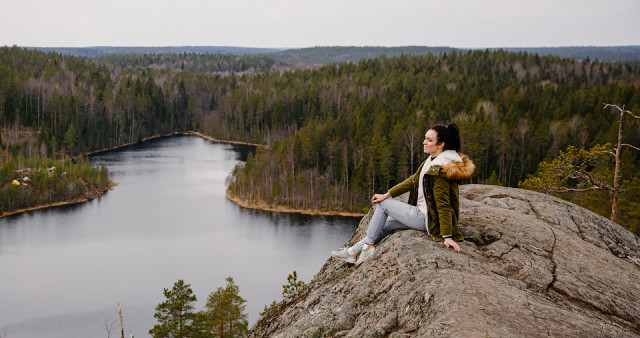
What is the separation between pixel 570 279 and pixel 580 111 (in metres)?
101

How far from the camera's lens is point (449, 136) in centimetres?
784

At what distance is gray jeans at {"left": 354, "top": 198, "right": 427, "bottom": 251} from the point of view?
7.68 meters

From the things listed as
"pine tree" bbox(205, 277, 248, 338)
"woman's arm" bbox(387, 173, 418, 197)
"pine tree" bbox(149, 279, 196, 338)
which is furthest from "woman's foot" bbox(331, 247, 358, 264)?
"pine tree" bbox(205, 277, 248, 338)

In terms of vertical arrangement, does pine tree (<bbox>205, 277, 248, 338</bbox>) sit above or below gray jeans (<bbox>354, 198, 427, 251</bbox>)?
below

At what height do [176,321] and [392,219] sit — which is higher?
[392,219]

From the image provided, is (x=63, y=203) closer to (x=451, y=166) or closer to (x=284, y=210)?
(x=284, y=210)

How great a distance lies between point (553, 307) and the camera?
19.6 feet

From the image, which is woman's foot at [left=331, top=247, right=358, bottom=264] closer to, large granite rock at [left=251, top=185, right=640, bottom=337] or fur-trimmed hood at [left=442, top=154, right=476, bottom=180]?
large granite rock at [left=251, top=185, right=640, bottom=337]

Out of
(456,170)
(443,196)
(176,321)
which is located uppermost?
(456,170)

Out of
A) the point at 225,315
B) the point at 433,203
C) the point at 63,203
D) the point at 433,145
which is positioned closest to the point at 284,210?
the point at 63,203

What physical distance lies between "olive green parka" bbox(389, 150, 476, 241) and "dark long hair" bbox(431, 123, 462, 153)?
0.29 metres

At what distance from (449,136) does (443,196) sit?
96cm

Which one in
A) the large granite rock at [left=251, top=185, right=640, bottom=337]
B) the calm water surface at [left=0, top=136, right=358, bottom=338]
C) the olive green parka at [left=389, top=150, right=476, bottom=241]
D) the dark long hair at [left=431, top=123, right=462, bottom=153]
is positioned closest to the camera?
the large granite rock at [left=251, top=185, right=640, bottom=337]

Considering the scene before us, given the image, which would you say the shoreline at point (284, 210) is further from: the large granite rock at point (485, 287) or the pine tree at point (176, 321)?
the large granite rock at point (485, 287)
